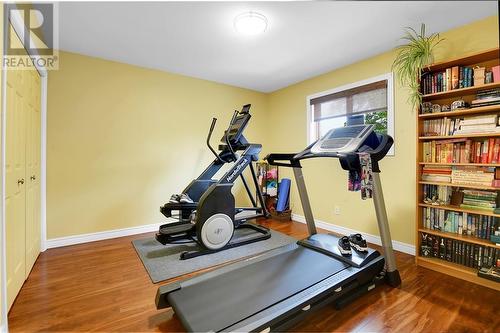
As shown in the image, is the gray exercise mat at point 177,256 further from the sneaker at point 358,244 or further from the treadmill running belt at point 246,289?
the sneaker at point 358,244

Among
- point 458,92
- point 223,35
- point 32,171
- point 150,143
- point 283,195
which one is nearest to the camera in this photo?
point 458,92

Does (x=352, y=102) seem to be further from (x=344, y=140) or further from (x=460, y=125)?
(x=344, y=140)

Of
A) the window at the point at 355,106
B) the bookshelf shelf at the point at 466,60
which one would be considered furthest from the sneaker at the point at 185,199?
the bookshelf shelf at the point at 466,60

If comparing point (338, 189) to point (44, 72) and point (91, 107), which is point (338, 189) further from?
point (44, 72)

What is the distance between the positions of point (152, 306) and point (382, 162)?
2962mm

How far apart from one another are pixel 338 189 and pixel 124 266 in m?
2.93

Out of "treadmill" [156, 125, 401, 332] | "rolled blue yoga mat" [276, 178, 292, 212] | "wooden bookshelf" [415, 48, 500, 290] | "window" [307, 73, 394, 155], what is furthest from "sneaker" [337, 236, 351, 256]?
"rolled blue yoga mat" [276, 178, 292, 212]

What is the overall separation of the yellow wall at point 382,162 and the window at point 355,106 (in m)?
0.09

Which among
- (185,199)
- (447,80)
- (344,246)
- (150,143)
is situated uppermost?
(447,80)

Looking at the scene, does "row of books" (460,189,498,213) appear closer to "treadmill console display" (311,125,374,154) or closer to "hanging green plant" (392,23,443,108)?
"hanging green plant" (392,23,443,108)

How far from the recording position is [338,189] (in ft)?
11.6

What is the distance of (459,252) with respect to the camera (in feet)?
7.43

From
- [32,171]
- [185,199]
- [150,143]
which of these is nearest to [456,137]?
[185,199]

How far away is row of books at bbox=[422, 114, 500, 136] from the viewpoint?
81.4 inches
